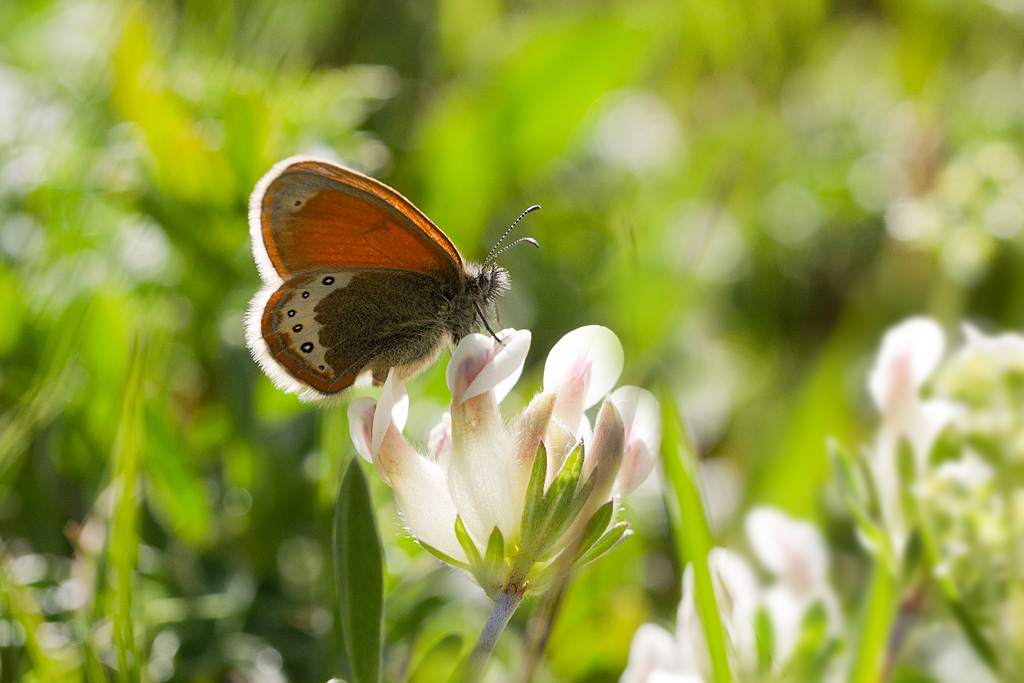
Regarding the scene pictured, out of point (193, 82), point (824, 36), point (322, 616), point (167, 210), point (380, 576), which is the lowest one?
point (322, 616)

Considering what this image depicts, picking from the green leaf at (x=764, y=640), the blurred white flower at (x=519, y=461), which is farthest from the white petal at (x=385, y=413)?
the green leaf at (x=764, y=640)

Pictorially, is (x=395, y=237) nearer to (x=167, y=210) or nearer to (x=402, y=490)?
(x=402, y=490)

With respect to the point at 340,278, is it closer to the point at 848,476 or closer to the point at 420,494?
the point at 420,494

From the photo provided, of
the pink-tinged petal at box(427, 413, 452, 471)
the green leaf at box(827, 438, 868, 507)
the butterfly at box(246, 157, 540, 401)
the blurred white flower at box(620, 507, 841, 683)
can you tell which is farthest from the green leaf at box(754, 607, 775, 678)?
the butterfly at box(246, 157, 540, 401)

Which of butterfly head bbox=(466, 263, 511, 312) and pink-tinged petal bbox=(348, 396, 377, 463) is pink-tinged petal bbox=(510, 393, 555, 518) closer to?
pink-tinged petal bbox=(348, 396, 377, 463)

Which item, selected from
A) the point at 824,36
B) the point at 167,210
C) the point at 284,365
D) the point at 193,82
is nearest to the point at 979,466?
the point at 284,365
